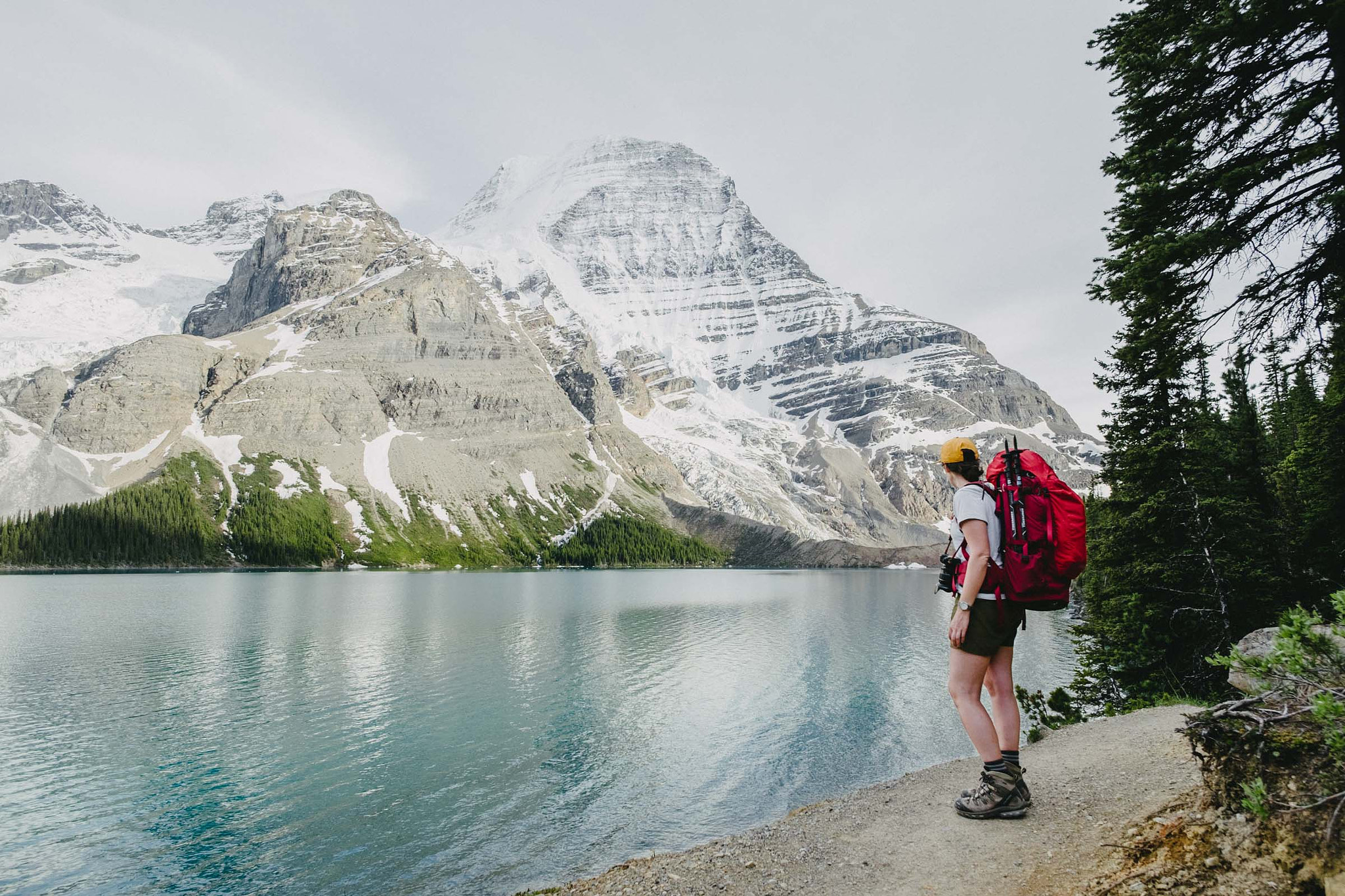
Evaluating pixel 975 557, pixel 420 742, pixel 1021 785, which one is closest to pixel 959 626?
pixel 975 557

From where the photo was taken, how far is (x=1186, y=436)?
817 inches

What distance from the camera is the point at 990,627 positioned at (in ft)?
25.8

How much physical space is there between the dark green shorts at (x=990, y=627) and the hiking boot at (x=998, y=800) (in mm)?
1631

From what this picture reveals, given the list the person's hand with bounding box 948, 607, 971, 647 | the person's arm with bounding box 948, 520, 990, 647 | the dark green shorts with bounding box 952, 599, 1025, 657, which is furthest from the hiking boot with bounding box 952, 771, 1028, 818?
the person's arm with bounding box 948, 520, 990, 647

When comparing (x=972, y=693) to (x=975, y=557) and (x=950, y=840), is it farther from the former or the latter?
(x=950, y=840)

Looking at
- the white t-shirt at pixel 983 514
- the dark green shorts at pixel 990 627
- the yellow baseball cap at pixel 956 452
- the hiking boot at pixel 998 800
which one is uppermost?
the yellow baseball cap at pixel 956 452

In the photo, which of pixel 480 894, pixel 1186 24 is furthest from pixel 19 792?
pixel 1186 24

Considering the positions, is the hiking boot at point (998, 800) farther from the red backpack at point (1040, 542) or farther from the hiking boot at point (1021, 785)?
the red backpack at point (1040, 542)

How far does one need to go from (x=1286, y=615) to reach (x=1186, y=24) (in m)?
10.2

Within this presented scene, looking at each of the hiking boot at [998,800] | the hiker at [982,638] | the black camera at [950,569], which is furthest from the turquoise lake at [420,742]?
the black camera at [950,569]

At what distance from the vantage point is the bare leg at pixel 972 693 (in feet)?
26.3

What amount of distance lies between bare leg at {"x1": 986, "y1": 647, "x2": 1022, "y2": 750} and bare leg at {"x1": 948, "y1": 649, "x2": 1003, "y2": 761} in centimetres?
10

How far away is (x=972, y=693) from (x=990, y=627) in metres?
0.83

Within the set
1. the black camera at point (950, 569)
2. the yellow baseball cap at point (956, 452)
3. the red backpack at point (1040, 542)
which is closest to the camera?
the red backpack at point (1040, 542)
